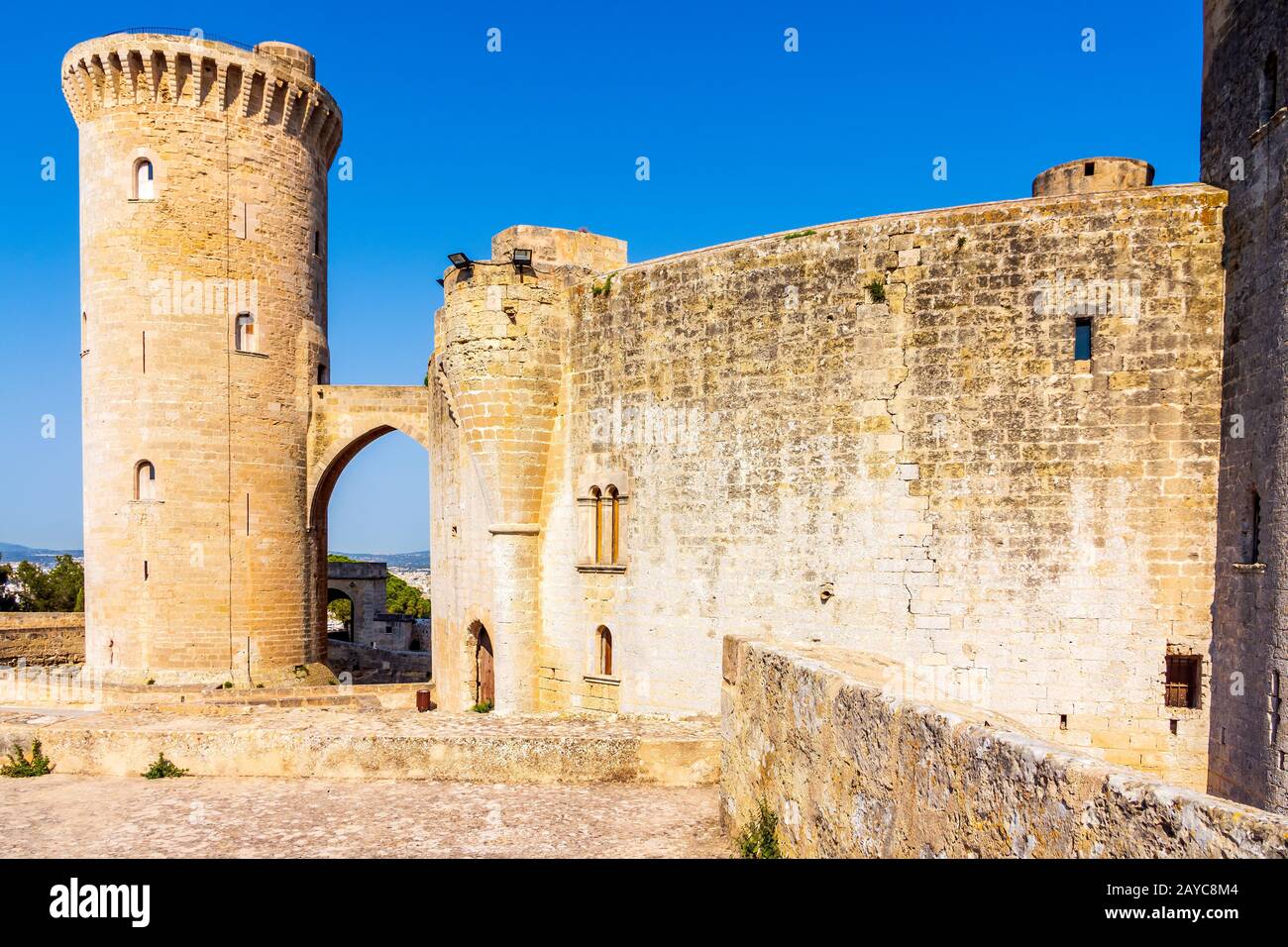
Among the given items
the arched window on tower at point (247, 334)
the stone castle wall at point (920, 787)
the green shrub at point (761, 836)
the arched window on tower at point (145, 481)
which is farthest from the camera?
the arched window on tower at point (247, 334)

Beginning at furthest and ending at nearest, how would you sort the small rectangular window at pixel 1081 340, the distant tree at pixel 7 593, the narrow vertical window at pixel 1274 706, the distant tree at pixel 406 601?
the distant tree at pixel 406 601, the distant tree at pixel 7 593, the small rectangular window at pixel 1081 340, the narrow vertical window at pixel 1274 706

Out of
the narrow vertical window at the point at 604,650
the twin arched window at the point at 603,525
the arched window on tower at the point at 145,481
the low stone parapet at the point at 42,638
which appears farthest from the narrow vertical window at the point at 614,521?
the low stone parapet at the point at 42,638

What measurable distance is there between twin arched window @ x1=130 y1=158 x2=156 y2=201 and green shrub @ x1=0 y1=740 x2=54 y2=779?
14.6 metres

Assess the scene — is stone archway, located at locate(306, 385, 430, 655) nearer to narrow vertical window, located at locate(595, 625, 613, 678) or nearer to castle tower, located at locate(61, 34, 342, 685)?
castle tower, located at locate(61, 34, 342, 685)

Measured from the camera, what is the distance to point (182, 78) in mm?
19422

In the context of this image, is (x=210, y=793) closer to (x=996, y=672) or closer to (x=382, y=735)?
(x=382, y=735)

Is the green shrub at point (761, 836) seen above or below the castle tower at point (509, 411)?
below

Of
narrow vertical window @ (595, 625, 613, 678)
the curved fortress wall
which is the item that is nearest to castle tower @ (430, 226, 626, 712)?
narrow vertical window @ (595, 625, 613, 678)

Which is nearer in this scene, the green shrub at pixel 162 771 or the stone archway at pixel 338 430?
the green shrub at pixel 162 771

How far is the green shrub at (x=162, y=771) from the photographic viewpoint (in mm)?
8281

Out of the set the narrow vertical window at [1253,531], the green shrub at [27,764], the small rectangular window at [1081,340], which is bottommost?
the green shrub at [27,764]

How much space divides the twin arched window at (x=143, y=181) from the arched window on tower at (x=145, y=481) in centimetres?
577

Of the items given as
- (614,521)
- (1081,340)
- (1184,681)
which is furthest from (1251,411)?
(614,521)

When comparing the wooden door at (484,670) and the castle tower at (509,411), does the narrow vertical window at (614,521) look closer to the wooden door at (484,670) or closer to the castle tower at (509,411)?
the castle tower at (509,411)
